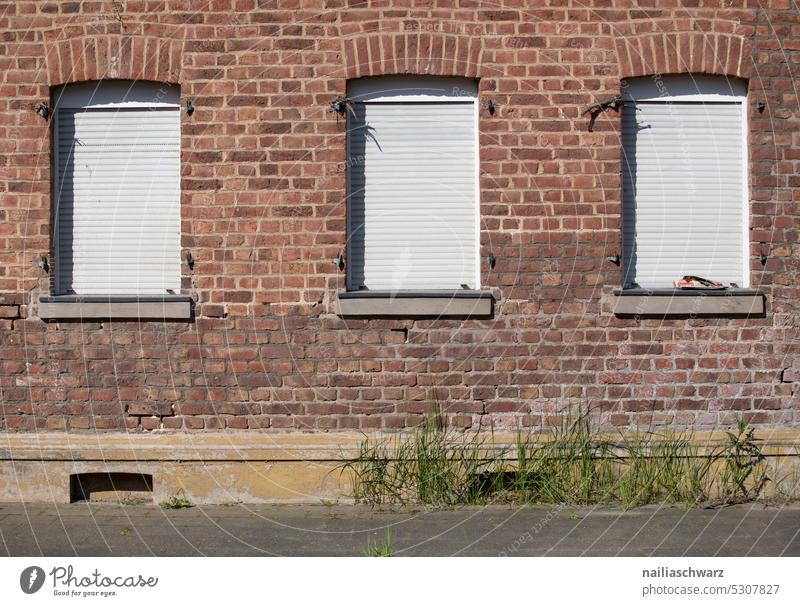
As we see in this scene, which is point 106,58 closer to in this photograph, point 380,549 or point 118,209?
point 118,209

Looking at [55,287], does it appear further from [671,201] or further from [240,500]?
[671,201]

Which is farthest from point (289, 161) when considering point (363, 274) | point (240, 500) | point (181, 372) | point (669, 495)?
point (669, 495)

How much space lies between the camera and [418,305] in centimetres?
834

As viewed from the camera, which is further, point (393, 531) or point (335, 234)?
point (335, 234)

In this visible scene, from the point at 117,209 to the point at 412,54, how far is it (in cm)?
290

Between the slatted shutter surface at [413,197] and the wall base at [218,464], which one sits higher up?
the slatted shutter surface at [413,197]

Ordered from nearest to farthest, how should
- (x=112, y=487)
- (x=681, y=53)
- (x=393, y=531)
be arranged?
1. (x=393, y=531)
2. (x=681, y=53)
3. (x=112, y=487)

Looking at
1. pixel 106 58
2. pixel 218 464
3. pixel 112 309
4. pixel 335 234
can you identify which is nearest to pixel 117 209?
pixel 112 309

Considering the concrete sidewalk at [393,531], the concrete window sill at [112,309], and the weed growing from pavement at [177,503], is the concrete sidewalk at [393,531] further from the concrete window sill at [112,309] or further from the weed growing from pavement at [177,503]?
the concrete window sill at [112,309]

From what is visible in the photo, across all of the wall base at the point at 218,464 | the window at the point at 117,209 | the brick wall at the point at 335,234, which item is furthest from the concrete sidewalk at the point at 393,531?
the window at the point at 117,209

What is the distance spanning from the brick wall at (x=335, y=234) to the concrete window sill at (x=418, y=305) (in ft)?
0.33

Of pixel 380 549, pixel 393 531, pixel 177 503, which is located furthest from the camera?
pixel 177 503

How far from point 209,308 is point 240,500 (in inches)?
65.0

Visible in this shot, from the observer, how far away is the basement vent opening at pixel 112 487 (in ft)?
27.6
